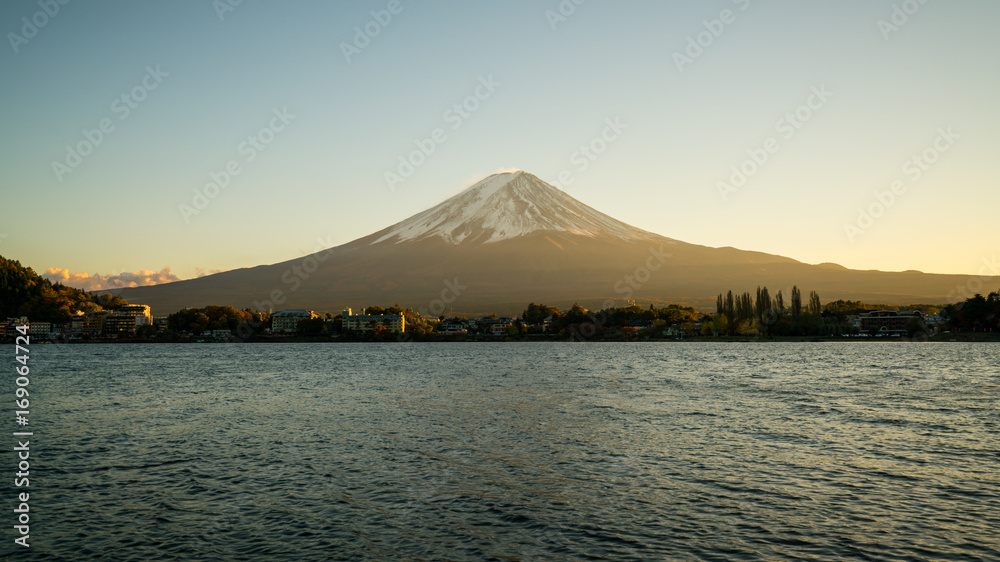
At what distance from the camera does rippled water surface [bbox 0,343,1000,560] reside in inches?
494

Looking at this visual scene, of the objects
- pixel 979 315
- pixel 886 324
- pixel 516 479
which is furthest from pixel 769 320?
pixel 516 479

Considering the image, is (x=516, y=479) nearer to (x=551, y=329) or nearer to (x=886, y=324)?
(x=551, y=329)

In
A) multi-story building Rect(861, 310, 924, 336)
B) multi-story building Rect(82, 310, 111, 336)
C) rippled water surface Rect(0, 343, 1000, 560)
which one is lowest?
rippled water surface Rect(0, 343, 1000, 560)

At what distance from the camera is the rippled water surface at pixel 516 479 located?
1254 cm

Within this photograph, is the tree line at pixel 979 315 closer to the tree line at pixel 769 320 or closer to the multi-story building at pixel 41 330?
the tree line at pixel 769 320

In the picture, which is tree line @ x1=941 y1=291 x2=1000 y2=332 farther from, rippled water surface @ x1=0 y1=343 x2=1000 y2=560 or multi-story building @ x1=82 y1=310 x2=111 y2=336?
multi-story building @ x1=82 y1=310 x2=111 y2=336

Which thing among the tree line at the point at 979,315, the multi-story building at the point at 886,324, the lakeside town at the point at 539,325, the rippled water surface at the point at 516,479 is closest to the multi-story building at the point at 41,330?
the lakeside town at the point at 539,325

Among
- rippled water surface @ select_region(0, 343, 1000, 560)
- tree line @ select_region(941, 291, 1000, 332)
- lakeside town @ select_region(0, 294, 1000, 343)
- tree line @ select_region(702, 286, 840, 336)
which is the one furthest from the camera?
lakeside town @ select_region(0, 294, 1000, 343)

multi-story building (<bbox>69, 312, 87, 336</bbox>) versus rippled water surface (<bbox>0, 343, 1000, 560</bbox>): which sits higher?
multi-story building (<bbox>69, 312, 87, 336</bbox>)

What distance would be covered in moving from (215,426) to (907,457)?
26058 millimetres

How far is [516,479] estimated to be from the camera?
58.0ft

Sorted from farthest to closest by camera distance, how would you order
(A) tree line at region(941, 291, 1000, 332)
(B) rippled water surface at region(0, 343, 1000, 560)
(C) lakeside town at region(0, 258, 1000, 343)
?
(C) lakeside town at region(0, 258, 1000, 343) < (A) tree line at region(941, 291, 1000, 332) < (B) rippled water surface at region(0, 343, 1000, 560)

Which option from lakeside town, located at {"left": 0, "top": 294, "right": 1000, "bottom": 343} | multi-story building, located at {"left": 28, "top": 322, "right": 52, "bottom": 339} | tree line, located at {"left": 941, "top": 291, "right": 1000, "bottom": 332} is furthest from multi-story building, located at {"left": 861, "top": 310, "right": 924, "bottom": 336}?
multi-story building, located at {"left": 28, "top": 322, "right": 52, "bottom": 339}

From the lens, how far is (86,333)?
189 m
